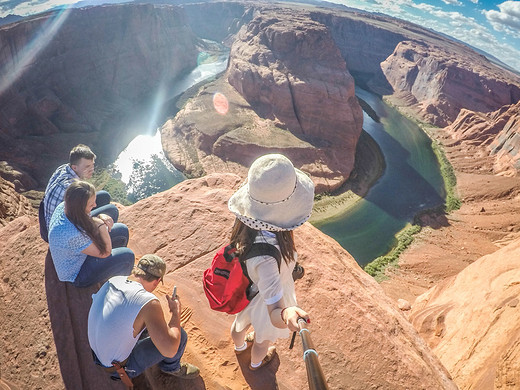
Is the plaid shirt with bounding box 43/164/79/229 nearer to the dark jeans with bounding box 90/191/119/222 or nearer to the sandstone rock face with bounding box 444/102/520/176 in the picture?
the dark jeans with bounding box 90/191/119/222

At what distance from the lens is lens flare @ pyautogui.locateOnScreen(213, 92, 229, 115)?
114 ft

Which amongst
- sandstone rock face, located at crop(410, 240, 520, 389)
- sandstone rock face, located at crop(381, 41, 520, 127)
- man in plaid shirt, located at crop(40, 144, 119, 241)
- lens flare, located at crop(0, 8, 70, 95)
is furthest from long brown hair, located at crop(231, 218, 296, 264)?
sandstone rock face, located at crop(381, 41, 520, 127)

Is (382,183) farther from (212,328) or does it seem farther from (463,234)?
(212,328)

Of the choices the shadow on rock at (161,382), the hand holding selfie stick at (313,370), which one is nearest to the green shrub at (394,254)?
the shadow on rock at (161,382)

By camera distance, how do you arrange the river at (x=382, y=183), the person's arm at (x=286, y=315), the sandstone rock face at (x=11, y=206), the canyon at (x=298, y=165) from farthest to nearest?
1. the river at (x=382, y=183)
2. the sandstone rock face at (x=11, y=206)
3. the canyon at (x=298, y=165)
4. the person's arm at (x=286, y=315)

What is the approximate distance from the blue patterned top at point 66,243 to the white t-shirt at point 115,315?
128cm

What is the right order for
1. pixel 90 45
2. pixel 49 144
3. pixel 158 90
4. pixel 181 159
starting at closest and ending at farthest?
1. pixel 49 144
2. pixel 181 159
3. pixel 90 45
4. pixel 158 90

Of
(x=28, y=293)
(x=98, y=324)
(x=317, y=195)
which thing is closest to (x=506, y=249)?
(x=98, y=324)

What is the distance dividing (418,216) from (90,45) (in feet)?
152

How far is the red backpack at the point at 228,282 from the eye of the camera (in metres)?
2.57

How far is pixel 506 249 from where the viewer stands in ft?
32.8

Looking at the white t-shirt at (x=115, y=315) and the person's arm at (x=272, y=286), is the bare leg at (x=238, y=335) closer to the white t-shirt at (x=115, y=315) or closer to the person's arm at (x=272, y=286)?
the white t-shirt at (x=115, y=315)

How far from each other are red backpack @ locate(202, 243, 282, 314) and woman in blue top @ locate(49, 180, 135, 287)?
180 centimetres

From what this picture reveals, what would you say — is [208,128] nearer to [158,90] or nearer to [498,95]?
[158,90]
